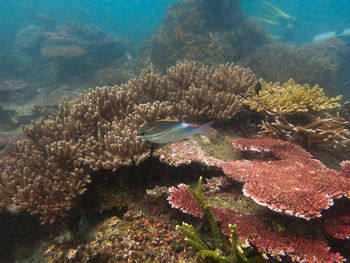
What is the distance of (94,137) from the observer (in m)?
3.80

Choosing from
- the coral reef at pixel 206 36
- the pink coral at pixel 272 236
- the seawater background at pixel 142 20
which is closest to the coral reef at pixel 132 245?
the pink coral at pixel 272 236

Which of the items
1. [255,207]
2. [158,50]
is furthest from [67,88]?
[255,207]

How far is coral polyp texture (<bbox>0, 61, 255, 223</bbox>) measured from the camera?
9.92 feet

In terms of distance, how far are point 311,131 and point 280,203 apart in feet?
7.70

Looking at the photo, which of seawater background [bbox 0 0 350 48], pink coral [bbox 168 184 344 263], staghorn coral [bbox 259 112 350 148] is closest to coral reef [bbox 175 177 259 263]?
pink coral [bbox 168 184 344 263]

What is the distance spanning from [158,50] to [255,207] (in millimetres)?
15252

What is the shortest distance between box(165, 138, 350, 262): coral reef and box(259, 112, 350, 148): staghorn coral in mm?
813

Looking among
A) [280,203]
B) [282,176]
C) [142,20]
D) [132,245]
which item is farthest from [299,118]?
[142,20]

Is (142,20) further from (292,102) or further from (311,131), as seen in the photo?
(311,131)

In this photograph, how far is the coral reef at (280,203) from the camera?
6.16ft

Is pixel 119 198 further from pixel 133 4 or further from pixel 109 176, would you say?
pixel 133 4

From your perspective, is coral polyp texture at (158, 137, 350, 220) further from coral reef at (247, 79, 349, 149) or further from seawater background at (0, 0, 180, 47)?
seawater background at (0, 0, 180, 47)

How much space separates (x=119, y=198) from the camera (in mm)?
3018

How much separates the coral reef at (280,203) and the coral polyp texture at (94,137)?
949mm
